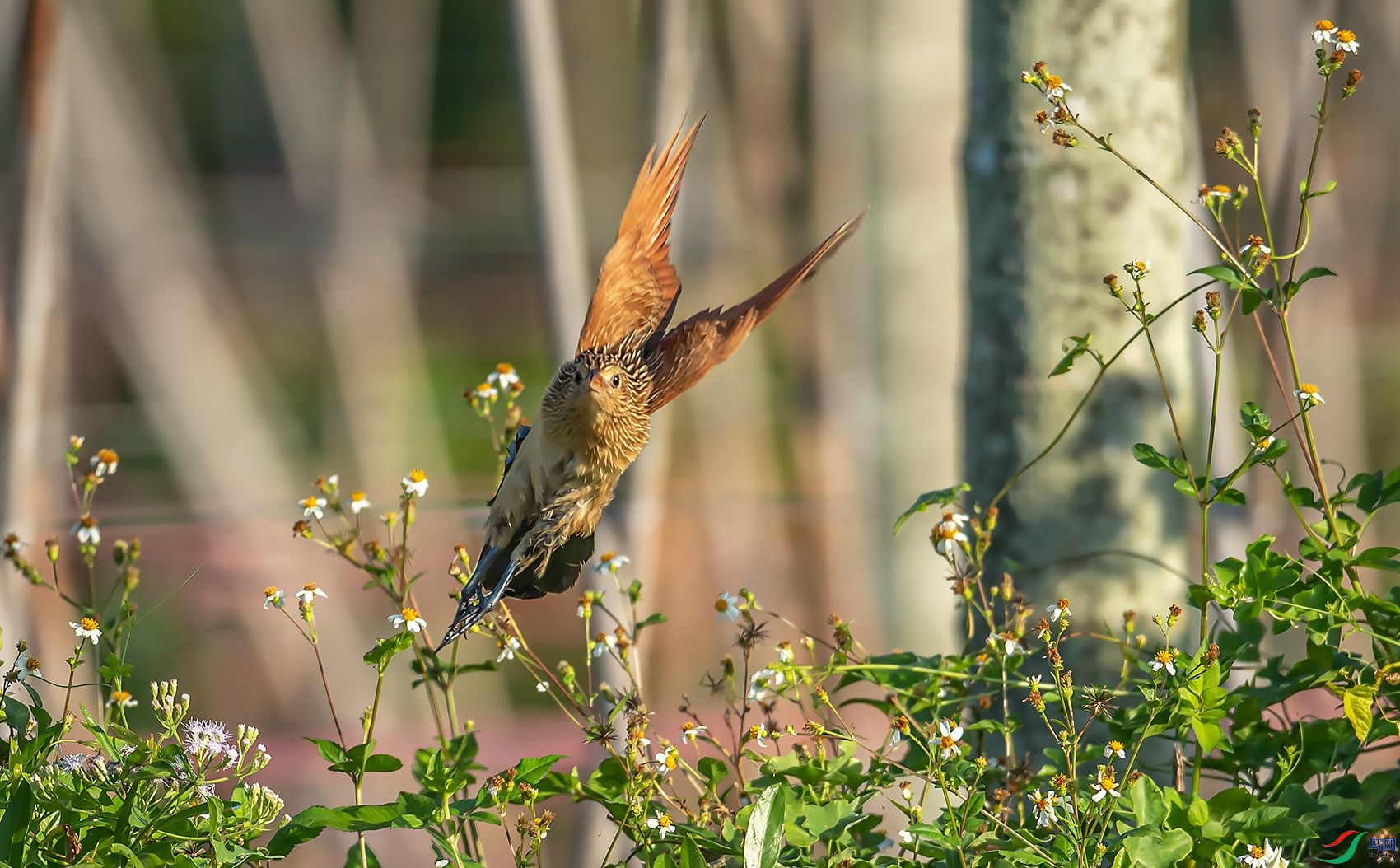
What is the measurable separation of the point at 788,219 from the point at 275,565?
2171mm

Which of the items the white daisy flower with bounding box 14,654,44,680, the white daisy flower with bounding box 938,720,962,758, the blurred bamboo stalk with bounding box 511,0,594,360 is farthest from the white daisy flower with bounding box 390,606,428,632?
the blurred bamboo stalk with bounding box 511,0,594,360

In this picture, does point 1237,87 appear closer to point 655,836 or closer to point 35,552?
point 35,552

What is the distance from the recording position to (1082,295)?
136cm

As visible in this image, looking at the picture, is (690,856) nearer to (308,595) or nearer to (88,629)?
(308,595)

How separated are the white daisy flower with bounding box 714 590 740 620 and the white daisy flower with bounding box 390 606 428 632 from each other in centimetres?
22

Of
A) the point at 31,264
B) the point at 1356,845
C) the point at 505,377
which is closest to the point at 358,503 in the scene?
the point at 505,377

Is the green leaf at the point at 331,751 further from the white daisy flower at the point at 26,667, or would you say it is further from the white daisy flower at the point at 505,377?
the white daisy flower at the point at 505,377

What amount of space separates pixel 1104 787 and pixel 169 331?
5.09 m

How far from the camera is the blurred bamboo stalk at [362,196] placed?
5.80 metres

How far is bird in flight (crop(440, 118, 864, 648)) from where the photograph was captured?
83 cm

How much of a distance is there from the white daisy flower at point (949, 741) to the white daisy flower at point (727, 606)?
0.18 meters

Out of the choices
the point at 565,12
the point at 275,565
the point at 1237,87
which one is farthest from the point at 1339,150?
the point at 275,565

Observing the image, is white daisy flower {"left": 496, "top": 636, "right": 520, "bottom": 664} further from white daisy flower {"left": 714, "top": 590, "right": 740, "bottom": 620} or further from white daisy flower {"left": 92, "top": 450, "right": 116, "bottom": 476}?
white daisy flower {"left": 92, "top": 450, "right": 116, "bottom": 476}

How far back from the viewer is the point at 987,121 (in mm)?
1420
